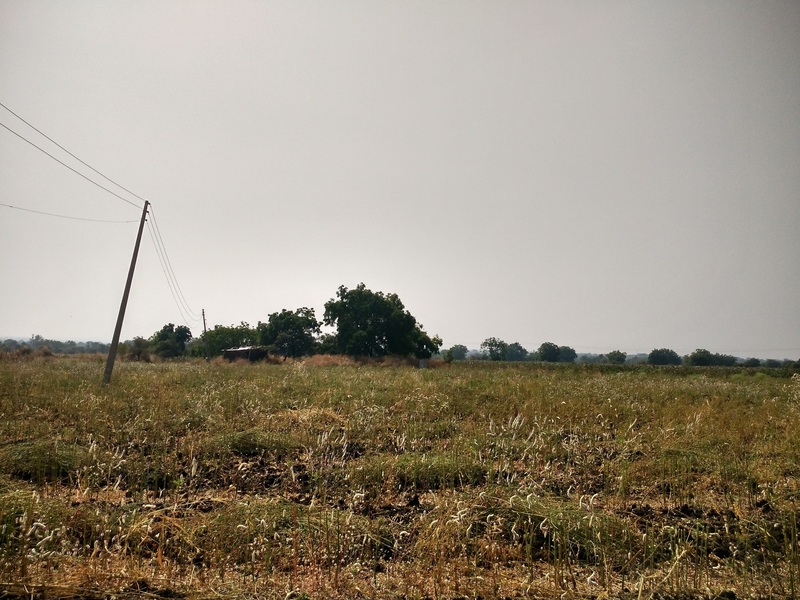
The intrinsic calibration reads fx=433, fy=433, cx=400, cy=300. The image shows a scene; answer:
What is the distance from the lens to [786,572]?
10.8 feet

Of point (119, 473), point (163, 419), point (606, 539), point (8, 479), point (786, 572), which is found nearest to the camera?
point (786, 572)

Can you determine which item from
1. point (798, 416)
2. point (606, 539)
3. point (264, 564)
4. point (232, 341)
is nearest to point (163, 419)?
point (264, 564)

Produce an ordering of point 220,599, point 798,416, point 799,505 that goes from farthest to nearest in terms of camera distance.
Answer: point 798,416, point 799,505, point 220,599

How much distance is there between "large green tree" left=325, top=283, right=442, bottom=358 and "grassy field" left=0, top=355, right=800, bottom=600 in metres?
40.2

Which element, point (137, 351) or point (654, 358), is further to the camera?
point (654, 358)

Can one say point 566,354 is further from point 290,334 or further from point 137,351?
point 137,351

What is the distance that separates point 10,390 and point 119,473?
29.0ft

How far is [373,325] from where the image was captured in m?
50.1

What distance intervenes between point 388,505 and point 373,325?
4542 centimetres

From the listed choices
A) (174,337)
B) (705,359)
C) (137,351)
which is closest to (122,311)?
(137,351)

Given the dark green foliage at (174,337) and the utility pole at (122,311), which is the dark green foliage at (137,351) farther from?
the utility pole at (122,311)

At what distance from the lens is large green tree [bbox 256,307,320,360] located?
56.0m

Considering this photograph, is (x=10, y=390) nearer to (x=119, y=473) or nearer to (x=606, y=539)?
(x=119, y=473)

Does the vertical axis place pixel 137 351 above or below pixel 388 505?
above
